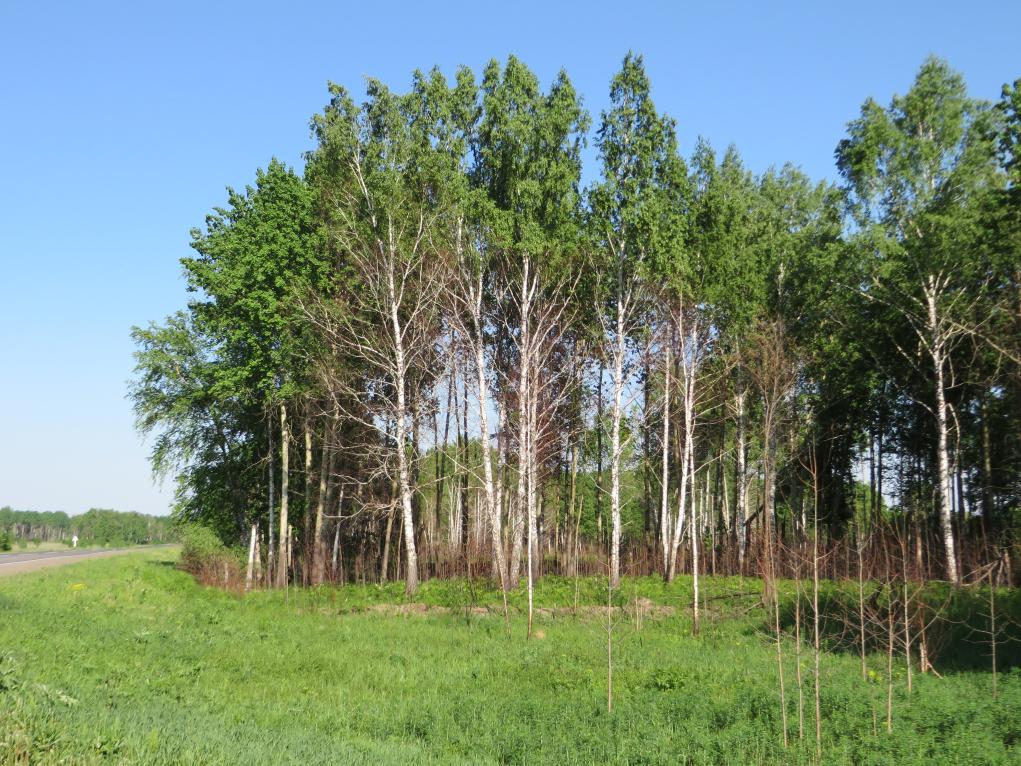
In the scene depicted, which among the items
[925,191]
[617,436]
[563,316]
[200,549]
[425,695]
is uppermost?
[925,191]

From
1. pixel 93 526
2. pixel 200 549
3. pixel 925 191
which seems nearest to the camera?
pixel 925 191

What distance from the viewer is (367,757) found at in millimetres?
9492

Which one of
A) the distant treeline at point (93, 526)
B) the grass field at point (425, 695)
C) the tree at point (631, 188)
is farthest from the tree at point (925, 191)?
the distant treeline at point (93, 526)

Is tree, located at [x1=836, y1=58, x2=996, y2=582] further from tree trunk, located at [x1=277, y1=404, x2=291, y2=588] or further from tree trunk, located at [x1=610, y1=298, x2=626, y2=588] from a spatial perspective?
tree trunk, located at [x1=277, y1=404, x2=291, y2=588]

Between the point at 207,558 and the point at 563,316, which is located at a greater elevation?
the point at 563,316

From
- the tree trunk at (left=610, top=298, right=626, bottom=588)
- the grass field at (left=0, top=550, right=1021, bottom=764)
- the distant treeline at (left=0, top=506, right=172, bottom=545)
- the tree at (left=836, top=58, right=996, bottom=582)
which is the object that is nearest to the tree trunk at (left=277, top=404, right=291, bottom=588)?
the grass field at (left=0, top=550, right=1021, bottom=764)

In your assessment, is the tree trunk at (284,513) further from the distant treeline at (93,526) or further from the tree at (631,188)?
the distant treeline at (93,526)

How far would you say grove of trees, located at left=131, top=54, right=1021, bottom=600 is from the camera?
84.6 feet

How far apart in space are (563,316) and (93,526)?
139770mm

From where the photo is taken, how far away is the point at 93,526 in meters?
143

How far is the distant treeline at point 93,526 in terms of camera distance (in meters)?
140

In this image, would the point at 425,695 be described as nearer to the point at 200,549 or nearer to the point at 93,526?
the point at 200,549

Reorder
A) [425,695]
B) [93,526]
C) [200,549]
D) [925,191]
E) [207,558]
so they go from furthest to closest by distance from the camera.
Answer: [93,526], [200,549], [207,558], [925,191], [425,695]

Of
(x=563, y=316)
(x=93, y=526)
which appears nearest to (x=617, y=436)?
(x=563, y=316)
